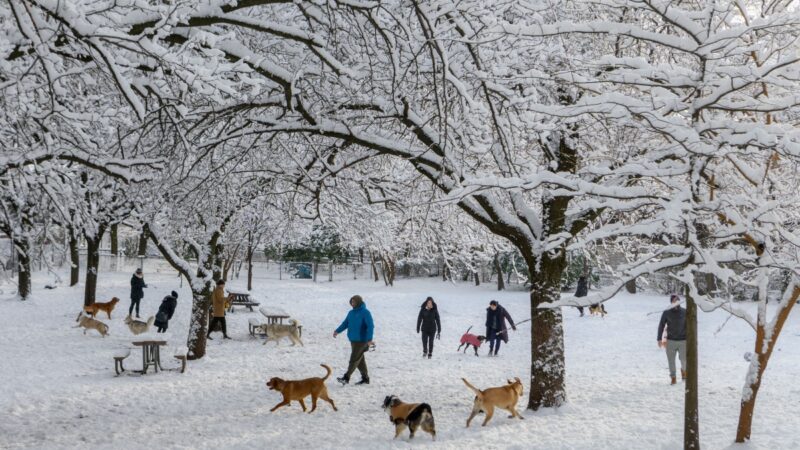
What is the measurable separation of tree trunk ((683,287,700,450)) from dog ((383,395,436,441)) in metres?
2.92

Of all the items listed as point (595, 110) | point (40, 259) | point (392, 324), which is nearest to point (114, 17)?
point (40, 259)

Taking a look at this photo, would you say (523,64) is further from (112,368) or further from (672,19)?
(112,368)

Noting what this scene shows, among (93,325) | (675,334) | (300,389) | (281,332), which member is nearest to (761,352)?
(675,334)

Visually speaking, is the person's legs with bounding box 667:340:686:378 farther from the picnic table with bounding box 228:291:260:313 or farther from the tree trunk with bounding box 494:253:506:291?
the tree trunk with bounding box 494:253:506:291

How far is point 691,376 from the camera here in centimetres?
652

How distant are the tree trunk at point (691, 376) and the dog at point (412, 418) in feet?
9.58

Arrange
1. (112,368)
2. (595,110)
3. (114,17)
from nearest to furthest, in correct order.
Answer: (114,17)
(595,110)
(112,368)

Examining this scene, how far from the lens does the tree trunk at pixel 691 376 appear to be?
6324 millimetres

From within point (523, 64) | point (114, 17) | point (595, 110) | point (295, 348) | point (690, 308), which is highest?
point (523, 64)

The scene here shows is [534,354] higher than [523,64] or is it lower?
lower

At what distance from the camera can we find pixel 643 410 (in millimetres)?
9648

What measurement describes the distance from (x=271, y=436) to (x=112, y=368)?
609 centimetres

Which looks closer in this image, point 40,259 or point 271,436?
point 40,259

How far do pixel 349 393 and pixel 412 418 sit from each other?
10.5 ft
